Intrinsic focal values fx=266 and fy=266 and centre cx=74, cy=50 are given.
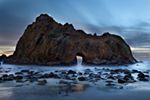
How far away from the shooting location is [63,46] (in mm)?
90312

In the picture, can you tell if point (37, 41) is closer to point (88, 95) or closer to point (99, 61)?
point (99, 61)

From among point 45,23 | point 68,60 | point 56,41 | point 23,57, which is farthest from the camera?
point 45,23

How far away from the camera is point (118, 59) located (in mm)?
95000

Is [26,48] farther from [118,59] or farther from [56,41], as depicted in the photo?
[118,59]

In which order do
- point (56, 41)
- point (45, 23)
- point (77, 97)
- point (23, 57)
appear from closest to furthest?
point (77, 97) < point (56, 41) < point (23, 57) < point (45, 23)

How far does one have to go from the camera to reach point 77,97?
1791cm

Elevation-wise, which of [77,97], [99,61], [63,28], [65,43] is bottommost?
[77,97]

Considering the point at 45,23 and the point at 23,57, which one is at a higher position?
the point at 45,23

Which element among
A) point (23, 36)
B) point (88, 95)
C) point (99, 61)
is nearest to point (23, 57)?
point (23, 36)

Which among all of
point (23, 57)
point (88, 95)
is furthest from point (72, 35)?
point (88, 95)

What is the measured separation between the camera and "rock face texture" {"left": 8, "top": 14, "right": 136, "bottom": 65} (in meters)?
89.2

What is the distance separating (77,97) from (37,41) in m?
84.1

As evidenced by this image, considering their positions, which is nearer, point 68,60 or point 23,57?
point 68,60

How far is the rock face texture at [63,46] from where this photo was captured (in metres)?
89.2
